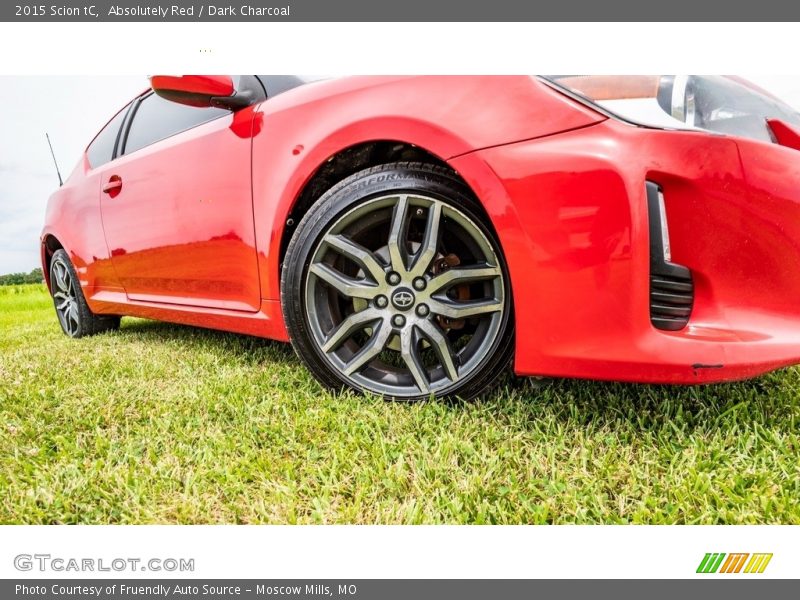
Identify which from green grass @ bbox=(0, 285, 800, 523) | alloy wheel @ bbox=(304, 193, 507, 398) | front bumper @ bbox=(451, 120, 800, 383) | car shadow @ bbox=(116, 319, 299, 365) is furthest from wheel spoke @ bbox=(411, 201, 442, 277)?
car shadow @ bbox=(116, 319, 299, 365)

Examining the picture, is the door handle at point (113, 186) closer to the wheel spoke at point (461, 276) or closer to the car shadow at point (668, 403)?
the wheel spoke at point (461, 276)

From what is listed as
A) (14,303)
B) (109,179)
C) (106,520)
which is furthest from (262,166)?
(14,303)

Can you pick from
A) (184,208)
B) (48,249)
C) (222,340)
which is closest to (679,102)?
(184,208)

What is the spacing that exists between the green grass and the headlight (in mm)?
712

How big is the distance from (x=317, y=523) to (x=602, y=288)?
830mm

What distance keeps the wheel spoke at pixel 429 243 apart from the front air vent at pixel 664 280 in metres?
0.53

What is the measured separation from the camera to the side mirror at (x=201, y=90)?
1.59m

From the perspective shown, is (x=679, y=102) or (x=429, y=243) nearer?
(x=679, y=102)

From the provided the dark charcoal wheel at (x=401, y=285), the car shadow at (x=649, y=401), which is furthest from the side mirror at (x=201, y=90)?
the car shadow at (x=649, y=401)

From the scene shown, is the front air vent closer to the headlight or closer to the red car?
the red car

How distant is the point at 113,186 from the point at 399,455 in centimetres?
207

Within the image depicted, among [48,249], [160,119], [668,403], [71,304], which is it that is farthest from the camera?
[48,249]

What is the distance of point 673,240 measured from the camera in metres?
1.13

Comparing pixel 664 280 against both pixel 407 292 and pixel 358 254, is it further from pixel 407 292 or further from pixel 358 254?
pixel 358 254
